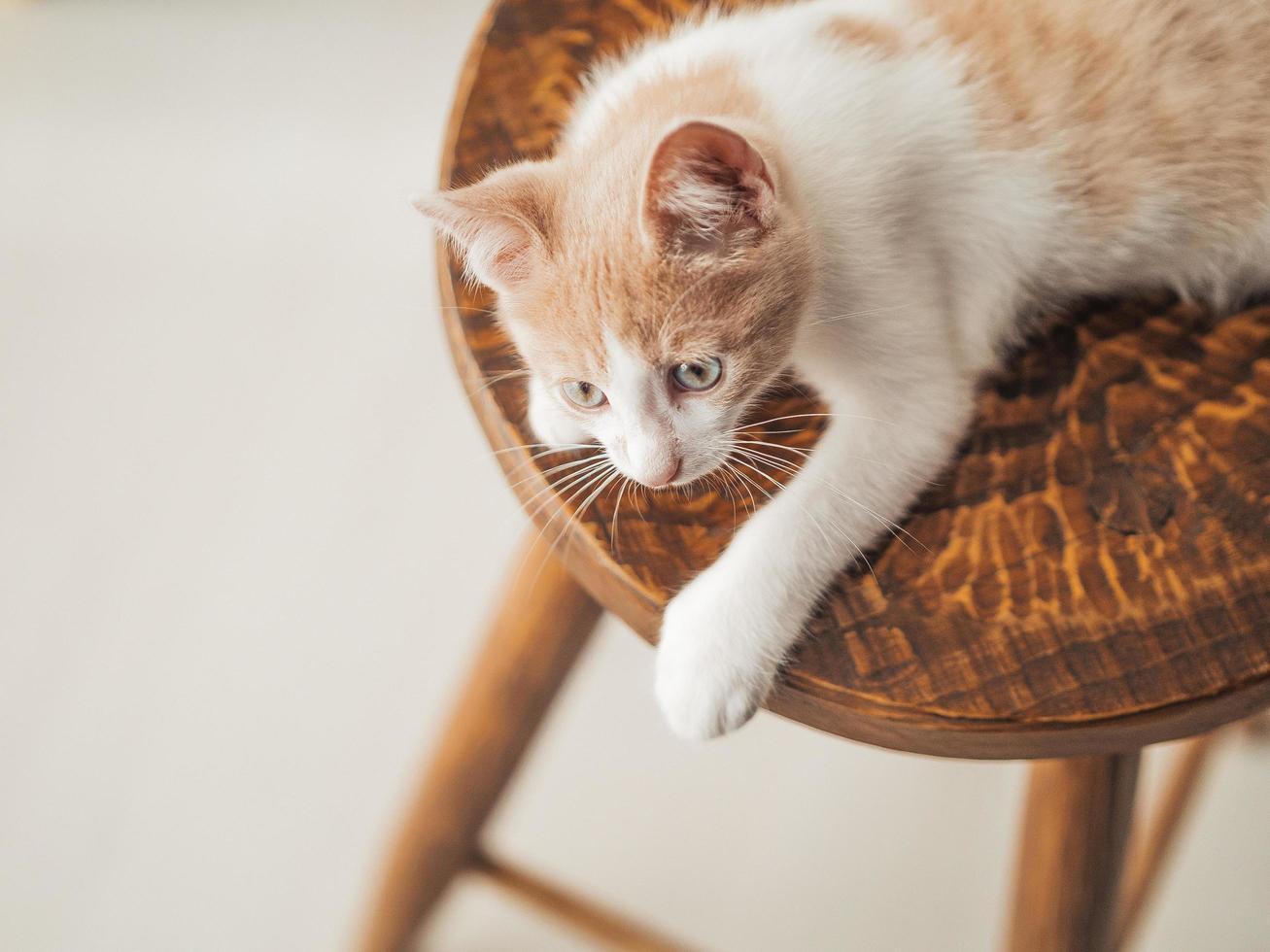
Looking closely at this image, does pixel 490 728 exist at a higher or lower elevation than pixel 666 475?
lower

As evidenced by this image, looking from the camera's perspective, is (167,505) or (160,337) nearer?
(167,505)

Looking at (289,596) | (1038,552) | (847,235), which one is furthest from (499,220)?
(289,596)

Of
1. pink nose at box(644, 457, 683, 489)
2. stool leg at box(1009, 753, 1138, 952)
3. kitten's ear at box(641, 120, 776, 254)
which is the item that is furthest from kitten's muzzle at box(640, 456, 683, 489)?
stool leg at box(1009, 753, 1138, 952)

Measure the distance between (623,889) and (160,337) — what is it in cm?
120

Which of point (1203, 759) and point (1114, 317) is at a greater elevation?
point (1114, 317)

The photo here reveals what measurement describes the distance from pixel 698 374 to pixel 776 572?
0.15m

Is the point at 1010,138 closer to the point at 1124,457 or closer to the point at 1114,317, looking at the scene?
the point at 1114,317

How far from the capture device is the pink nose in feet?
2.43

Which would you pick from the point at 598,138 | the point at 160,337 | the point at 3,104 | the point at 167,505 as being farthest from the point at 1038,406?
the point at 3,104

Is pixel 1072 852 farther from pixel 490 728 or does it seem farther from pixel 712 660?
pixel 490 728

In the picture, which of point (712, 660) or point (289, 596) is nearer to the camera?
point (712, 660)

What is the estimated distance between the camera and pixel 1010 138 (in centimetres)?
81

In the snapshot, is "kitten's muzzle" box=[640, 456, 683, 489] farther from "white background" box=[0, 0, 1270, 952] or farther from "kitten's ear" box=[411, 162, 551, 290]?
"white background" box=[0, 0, 1270, 952]

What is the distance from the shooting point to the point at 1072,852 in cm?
88
